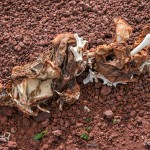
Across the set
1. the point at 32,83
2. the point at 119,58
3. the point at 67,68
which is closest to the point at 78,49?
the point at 67,68

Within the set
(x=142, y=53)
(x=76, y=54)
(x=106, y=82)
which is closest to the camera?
(x=76, y=54)

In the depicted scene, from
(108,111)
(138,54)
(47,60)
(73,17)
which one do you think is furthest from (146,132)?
(73,17)

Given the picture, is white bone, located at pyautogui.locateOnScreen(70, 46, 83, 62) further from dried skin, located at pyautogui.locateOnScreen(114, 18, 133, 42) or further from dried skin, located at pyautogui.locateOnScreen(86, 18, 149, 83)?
dried skin, located at pyautogui.locateOnScreen(114, 18, 133, 42)

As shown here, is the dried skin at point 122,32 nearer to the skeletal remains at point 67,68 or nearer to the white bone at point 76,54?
the skeletal remains at point 67,68

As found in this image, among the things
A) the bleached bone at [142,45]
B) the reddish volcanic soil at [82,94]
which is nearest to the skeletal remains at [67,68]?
the bleached bone at [142,45]

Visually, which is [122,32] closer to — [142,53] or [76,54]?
[142,53]

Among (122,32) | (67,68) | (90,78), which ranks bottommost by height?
(90,78)
